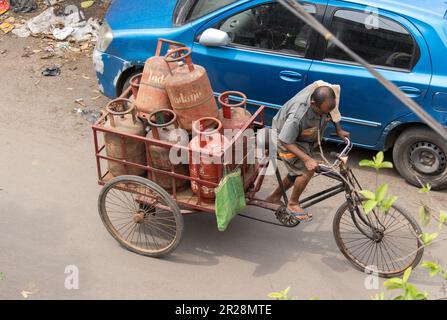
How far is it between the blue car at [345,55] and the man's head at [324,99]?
119cm

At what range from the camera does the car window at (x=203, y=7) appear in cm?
566

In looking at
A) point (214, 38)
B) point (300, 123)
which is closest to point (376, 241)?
point (300, 123)

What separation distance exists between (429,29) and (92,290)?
3418mm

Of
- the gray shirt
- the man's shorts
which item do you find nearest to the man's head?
the gray shirt

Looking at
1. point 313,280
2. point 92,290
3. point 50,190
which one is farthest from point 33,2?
point 313,280

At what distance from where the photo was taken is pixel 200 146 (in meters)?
4.20

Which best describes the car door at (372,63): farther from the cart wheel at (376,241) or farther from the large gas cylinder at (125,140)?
the large gas cylinder at (125,140)

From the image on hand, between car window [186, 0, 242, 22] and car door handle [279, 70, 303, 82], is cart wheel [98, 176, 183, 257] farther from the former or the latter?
car window [186, 0, 242, 22]

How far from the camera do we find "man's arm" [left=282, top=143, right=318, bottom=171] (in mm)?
4285

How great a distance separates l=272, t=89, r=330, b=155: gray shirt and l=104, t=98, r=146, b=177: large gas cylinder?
1.04 metres

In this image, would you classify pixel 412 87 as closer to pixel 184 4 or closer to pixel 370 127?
pixel 370 127

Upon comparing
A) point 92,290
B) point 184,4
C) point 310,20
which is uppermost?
point 310,20

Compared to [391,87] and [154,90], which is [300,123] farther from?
[391,87]

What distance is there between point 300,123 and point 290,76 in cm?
120
